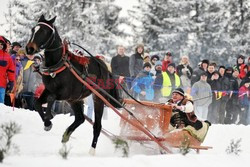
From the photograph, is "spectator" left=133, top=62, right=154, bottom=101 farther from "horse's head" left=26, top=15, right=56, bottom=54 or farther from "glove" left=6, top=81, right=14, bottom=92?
"horse's head" left=26, top=15, right=56, bottom=54

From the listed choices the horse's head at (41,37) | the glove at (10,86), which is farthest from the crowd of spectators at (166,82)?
the horse's head at (41,37)

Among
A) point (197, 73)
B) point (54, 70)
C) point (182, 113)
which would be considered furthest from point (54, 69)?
point (197, 73)

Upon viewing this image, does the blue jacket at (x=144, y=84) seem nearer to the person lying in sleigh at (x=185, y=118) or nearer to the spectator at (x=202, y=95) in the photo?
the spectator at (x=202, y=95)

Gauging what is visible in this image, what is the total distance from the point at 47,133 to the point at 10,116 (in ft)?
2.68

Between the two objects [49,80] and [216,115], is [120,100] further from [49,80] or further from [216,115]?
[216,115]

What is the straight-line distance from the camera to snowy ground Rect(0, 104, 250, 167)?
5319mm

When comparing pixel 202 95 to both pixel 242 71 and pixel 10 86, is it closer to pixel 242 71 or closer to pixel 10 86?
pixel 242 71

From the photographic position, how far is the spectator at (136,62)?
1298cm

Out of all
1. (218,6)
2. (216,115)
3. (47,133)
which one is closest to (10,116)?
(47,133)

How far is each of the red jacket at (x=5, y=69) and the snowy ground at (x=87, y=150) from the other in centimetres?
61

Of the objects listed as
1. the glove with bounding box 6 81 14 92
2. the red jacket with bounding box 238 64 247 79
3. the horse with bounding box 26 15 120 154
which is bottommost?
the glove with bounding box 6 81 14 92

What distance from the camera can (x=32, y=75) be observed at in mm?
11875

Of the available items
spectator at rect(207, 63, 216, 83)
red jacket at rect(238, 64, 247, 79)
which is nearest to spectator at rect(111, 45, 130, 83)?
spectator at rect(207, 63, 216, 83)

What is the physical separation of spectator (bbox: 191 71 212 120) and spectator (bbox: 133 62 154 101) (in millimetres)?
1493
